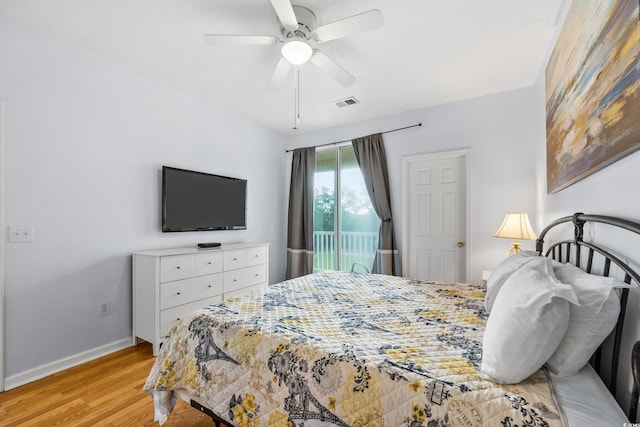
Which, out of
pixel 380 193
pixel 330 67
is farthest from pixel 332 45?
pixel 380 193

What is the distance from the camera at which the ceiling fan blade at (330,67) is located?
84.5 inches

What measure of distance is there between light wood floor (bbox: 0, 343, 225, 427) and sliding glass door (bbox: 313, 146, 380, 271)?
9.01 feet

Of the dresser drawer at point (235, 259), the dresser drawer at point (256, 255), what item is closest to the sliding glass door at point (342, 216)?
the dresser drawer at point (256, 255)

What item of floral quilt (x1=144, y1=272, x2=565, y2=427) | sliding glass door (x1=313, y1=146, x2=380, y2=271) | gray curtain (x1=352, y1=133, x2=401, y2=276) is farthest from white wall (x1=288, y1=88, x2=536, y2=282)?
floral quilt (x1=144, y1=272, x2=565, y2=427)

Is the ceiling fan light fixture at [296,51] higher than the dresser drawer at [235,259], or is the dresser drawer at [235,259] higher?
the ceiling fan light fixture at [296,51]

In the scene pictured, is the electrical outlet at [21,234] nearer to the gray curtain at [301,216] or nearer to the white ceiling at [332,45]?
the white ceiling at [332,45]

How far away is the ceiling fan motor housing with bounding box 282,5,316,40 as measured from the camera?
6.43 ft

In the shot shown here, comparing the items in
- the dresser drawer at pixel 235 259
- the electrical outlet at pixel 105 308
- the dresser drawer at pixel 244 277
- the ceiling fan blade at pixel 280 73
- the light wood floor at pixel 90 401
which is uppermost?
the ceiling fan blade at pixel 280 73

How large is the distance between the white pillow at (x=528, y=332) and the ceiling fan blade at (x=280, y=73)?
2.12 m

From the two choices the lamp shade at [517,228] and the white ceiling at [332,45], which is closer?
the white ceiling at [332,45]

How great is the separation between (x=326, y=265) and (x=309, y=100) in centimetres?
249

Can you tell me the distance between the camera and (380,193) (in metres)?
3.93

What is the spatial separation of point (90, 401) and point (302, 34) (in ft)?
9.51

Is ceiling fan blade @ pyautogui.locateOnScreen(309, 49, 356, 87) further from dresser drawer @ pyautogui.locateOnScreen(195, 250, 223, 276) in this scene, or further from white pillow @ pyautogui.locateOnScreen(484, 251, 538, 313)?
dresser drawer @ pyautogui.locateOnScreen(195, 250, 223, 276)
